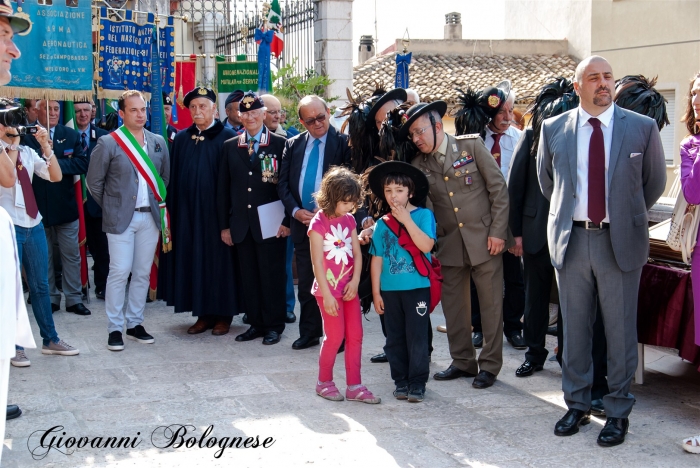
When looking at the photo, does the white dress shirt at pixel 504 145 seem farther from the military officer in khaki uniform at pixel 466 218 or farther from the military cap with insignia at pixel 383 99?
the military officer in khaki uniform at pixel 466 218

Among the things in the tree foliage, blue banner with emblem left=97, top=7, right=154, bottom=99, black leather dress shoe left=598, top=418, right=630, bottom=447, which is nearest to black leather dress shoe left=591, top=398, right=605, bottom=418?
black leather dress shoe left=598, top=418, right=630, bottom=447

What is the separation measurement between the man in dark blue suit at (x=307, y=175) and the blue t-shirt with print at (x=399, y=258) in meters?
1.22

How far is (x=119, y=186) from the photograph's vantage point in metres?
6.75

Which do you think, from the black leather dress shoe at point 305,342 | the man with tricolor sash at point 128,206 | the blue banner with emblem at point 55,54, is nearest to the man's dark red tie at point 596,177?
the black leather dress shoe at point 305,342

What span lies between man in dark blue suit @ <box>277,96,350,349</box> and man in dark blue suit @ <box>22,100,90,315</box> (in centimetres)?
240

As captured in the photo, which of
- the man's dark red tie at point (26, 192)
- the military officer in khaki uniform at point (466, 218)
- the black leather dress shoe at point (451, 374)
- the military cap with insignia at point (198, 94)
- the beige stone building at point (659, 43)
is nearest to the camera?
the military officer in khaki uniform at point (466, 218)

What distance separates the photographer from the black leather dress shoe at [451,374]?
5.69m

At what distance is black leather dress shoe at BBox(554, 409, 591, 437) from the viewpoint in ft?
15.1

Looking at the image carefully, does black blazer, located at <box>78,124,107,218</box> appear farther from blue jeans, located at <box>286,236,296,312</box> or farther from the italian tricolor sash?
blue jeans, located at <box>286,236,296,312</box>

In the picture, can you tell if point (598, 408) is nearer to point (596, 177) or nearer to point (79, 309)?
point (596, 177)

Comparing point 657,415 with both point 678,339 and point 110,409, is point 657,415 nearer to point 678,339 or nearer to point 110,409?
point 678,339

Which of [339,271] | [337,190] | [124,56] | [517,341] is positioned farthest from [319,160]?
[124,56]

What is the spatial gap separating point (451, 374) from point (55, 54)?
16.4ft

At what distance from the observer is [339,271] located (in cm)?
524
